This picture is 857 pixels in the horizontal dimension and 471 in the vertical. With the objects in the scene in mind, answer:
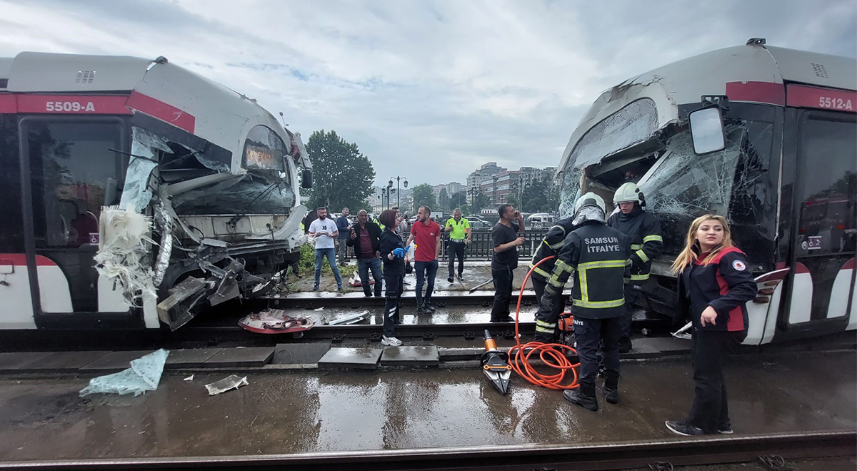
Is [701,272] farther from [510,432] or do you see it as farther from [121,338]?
[121,338]

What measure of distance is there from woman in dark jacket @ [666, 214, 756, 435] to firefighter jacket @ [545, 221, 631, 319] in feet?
1.71

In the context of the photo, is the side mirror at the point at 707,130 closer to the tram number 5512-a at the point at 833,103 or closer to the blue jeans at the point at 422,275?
the tram number 5512-a at the point at 833,103

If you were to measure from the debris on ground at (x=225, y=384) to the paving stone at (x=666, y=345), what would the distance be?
4.43 m

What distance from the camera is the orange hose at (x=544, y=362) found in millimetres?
3441

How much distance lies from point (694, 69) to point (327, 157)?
51.3 meters

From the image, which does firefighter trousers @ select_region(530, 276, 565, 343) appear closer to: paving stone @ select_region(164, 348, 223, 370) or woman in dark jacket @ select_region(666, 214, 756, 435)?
woman in dark jacket @ select_region(666, 214, 756, 435)

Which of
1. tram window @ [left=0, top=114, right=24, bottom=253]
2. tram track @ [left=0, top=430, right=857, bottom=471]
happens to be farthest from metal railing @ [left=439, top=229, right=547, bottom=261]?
tram window @ [left=0, top=114, right=24, bottom=253]

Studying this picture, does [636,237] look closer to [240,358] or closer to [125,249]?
[240,358]

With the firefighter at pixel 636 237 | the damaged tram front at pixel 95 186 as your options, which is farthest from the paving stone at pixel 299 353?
the firefighter at pixel 636 237

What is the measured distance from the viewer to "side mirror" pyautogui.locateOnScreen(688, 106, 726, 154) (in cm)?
333

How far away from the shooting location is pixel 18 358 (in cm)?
379

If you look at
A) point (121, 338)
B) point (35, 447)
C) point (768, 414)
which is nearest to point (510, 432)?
point (768, 414)

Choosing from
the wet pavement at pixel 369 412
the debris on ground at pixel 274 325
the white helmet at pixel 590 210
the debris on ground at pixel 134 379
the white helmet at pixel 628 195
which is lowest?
the wet pavement at pixel 369 412

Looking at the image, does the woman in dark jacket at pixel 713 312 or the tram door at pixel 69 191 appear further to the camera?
the tram door at pixel 69 191
